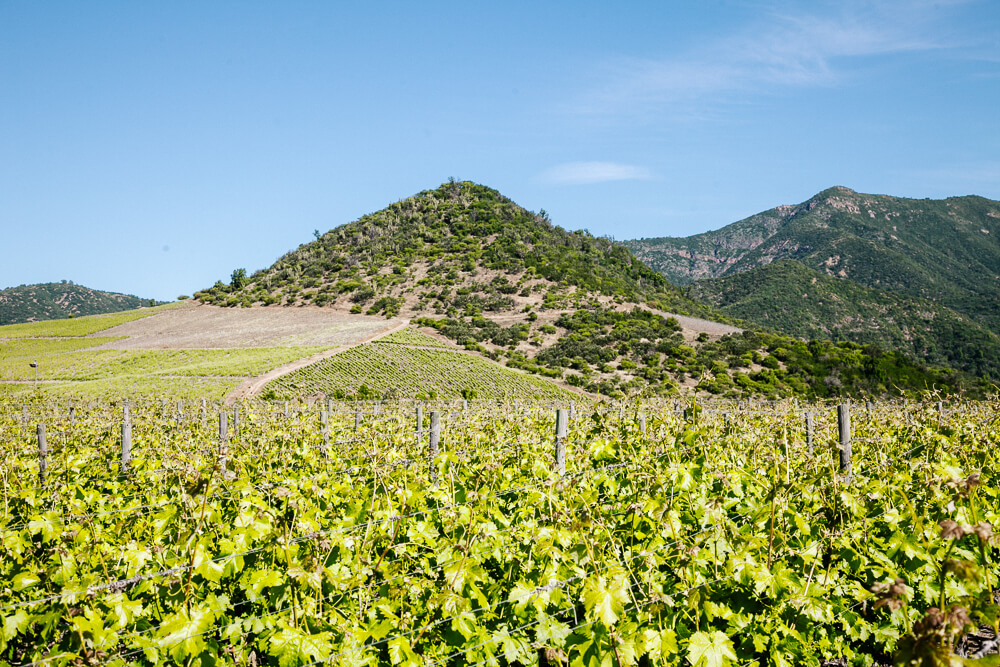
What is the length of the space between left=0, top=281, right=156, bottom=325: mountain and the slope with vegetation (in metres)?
145

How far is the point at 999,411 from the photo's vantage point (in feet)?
24.4

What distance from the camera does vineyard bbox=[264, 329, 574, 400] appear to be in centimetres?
3657

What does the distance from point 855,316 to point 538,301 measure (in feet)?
150

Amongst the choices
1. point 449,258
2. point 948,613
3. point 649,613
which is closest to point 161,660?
point 649,613

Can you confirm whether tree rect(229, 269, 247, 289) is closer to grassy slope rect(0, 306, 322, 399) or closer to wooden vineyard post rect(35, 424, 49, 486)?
grassy slope rect(0, 306, 322, 399)

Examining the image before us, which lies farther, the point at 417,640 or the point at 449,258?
the point at 449,258

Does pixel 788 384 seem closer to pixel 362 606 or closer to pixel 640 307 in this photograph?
pixel 640 307

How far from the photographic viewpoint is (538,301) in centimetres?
6638

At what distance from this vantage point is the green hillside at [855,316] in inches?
2633

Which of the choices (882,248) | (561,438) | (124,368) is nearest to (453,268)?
(124,368)

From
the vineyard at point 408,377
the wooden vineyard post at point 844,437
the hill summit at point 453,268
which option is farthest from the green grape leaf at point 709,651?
the hill summit at point 453,268

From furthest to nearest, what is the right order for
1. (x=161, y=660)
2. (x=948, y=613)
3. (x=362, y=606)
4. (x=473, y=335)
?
1. (x=473, y=335)
2. (x=362, y=606)
3. (x=161, y=660)
4. (x=948, y=613)

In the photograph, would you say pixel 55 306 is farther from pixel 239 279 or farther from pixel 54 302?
pixel 239 279

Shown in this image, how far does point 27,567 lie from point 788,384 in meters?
47.5
